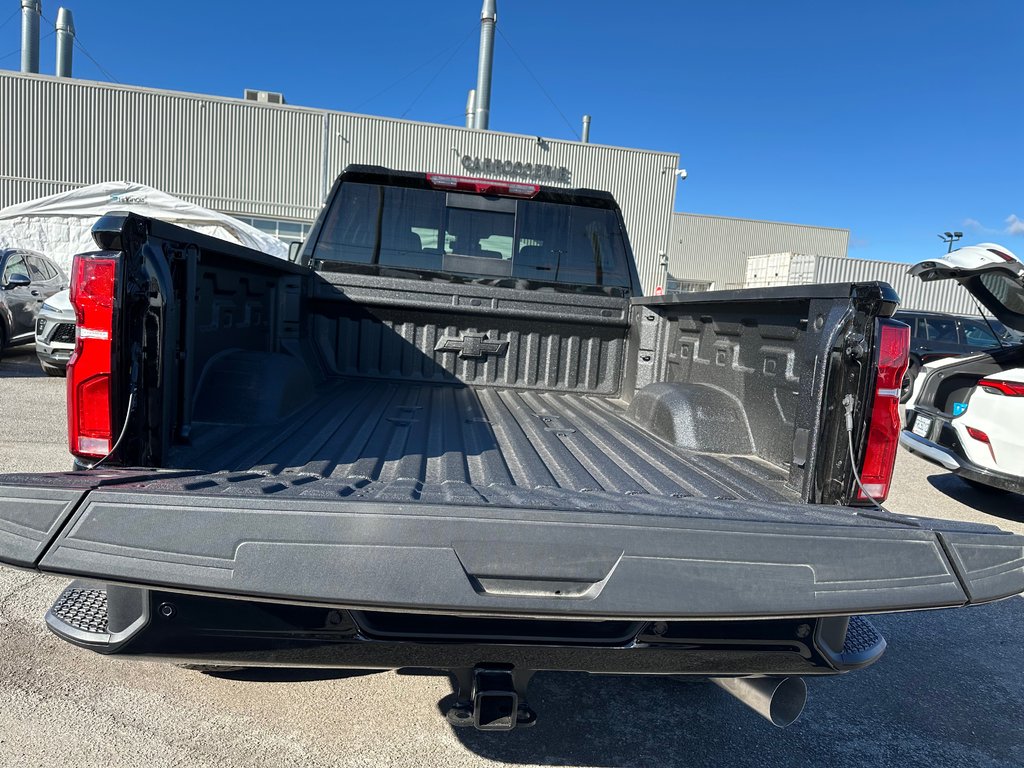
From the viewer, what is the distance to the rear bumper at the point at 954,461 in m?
5.61

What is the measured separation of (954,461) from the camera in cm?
598

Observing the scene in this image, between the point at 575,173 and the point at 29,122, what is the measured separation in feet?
56.4

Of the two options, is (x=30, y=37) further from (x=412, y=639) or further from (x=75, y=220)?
(x=412, y=639)

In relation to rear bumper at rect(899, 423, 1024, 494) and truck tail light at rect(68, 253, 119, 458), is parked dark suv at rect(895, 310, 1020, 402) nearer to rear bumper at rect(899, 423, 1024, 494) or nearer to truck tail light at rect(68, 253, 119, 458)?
rear bumper at rect(899, 423, 1024, 494)

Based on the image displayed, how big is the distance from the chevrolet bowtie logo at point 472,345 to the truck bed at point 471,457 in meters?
0.60

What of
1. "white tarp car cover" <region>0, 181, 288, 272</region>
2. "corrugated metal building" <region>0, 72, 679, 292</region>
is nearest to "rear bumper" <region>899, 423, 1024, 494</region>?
"white tarp car cover" <region>0, 181, 288, 272</region>

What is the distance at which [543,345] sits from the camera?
4.20 m

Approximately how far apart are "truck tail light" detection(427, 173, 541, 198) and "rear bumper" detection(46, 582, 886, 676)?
3114 millimetres

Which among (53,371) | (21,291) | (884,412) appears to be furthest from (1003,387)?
(21,291)

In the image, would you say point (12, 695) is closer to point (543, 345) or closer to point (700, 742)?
point (700, 742)

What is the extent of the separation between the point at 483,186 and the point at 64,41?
32340mm

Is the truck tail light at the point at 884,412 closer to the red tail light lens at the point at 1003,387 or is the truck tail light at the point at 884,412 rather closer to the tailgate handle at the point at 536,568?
the tailgate handle at the point at 536,568

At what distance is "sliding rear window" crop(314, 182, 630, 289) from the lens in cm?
430

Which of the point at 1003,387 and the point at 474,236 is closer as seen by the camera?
the point at 474,236
